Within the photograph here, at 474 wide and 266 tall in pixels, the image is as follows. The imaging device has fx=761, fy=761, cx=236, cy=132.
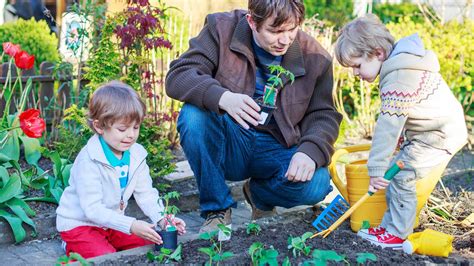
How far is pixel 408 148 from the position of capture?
3.66 meters

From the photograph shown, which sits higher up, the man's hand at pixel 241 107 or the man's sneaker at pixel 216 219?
the man's hand at pixel 241 107

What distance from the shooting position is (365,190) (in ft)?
12.2

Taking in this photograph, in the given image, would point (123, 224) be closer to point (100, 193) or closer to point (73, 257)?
point (100, 193)

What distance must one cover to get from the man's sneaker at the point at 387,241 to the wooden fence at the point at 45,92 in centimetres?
254

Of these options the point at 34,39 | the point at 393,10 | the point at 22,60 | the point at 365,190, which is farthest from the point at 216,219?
the point at 393,10

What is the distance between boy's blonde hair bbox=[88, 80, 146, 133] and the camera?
324 centimetres

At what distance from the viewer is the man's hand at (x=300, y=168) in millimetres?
3529

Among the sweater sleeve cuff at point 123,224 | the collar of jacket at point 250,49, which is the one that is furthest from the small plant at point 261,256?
the collar of jacket at point 250,49

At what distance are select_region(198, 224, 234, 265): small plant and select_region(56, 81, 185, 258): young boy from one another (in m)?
0.15

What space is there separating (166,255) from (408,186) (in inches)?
48.7

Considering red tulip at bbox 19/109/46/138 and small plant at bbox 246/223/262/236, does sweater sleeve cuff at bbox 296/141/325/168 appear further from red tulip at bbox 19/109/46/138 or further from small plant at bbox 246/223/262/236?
red tulip at bbox 19/109/46/138

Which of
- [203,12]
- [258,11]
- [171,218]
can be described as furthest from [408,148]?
[203,12]

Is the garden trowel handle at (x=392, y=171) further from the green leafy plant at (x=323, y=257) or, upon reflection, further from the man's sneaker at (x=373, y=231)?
the green leafy plant at (x=323, y=257)

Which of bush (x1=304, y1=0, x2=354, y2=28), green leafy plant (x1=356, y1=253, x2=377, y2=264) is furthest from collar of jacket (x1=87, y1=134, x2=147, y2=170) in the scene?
bush (x1=304, y1=0, x2=354, y2=28)
